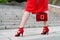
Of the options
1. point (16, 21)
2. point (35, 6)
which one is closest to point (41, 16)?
point (35, 6)

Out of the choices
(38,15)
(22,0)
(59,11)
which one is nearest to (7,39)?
(38,15)

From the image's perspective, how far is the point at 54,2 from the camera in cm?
1367

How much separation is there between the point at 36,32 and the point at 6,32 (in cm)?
78

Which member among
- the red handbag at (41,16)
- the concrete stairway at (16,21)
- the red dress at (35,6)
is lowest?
the concrete stairway at (16,21)

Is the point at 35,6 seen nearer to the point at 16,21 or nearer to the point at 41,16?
the point at 41,16

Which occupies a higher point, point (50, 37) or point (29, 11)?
point (29, 11)

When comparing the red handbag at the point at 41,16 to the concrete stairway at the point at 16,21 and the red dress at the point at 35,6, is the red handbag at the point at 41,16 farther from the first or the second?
the concrete stairway at the point at 16,21

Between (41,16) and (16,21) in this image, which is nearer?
(41,16)

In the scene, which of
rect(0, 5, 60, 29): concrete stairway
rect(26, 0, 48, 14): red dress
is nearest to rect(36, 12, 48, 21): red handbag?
rect(26, 0, 48, 14): red dress

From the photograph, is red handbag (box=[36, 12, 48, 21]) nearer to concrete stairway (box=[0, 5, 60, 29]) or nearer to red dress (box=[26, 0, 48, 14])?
red dress (box=[26, 0, 48, 14])

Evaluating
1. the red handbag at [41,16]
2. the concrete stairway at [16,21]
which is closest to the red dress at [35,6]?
the red handbag at [41,16]

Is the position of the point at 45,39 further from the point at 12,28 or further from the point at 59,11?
the point at 59,11

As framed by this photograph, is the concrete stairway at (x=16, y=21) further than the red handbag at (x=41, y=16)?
Yes

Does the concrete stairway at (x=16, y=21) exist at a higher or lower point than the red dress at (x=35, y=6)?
lower
